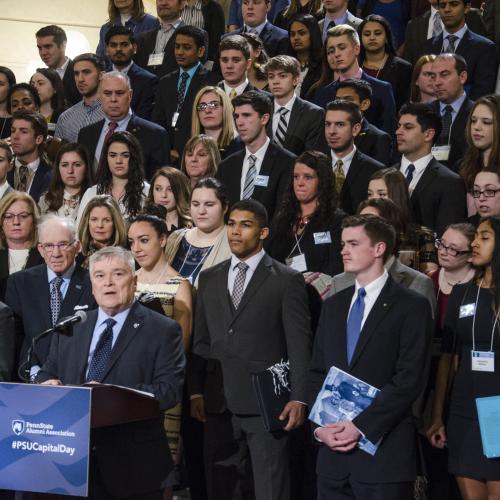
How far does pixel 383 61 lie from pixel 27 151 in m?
2.97

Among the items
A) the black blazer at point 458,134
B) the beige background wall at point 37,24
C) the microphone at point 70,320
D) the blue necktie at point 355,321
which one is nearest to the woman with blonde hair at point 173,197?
the black blazer at point 458,134

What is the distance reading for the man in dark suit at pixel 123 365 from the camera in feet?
14.7

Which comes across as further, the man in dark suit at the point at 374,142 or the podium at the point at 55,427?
the man in dark suit at the point at 374,142

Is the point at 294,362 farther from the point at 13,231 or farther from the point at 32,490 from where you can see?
the point at 13,231

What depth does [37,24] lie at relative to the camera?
41.5 ft

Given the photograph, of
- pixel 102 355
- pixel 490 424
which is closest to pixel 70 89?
pixel 102 355

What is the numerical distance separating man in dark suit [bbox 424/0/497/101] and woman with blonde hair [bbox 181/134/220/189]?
2265 mm

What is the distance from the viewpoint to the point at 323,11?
400 inches

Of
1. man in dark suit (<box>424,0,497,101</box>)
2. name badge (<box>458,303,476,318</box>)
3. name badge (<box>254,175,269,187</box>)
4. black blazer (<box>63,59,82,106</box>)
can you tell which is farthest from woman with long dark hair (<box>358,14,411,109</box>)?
name badge (<box>458,303,476,318</box>)

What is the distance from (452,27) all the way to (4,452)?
5968 mm

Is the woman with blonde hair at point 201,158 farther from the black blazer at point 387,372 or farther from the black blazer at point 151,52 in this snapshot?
the black blazer at point 387,372

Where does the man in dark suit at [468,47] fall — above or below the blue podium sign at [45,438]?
above

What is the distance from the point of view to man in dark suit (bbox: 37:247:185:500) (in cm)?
447

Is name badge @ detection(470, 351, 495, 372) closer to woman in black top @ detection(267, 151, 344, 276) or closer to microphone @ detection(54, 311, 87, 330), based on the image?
woman in black top @ detection(267, 151, 344, 276)
